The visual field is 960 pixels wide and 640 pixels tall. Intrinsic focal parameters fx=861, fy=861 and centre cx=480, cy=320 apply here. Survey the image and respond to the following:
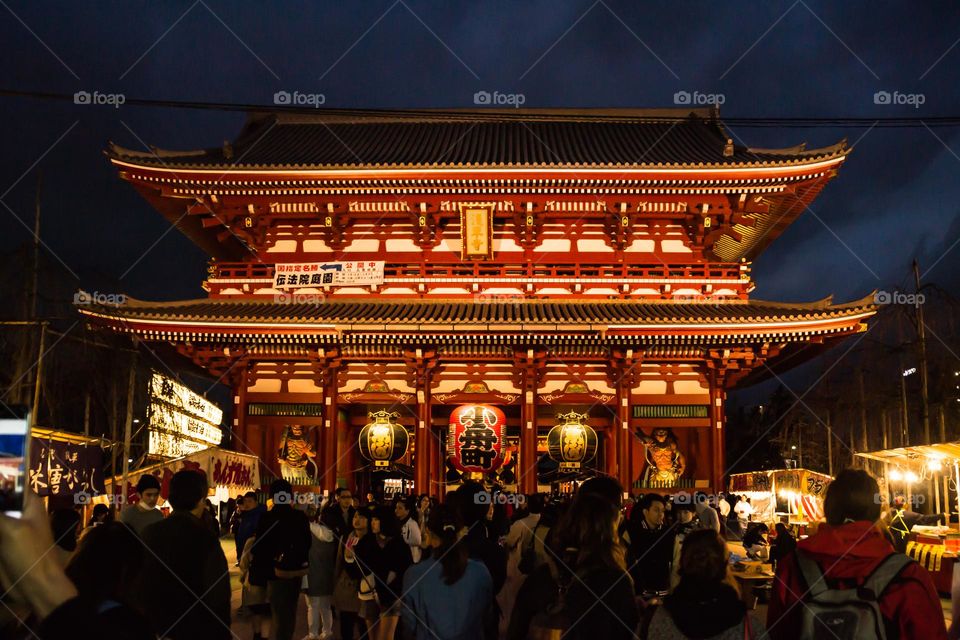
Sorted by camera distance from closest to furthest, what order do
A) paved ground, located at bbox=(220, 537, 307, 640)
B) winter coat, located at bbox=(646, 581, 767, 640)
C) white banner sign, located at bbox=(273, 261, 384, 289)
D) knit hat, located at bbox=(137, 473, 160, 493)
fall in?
winter coat, located at bbox=(646, 581, 767, 640) < knit hat, located at bbox=(137, 473, 160, 493) < paved ground, located at bbox=(220, 537, 307, 640) < white banner sign, located at bbox=(273, 261, 384, 289)

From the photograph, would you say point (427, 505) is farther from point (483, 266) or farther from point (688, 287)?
point (688, 287)

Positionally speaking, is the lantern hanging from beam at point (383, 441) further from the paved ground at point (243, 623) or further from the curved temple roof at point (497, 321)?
the paved ground at point (243, 623)

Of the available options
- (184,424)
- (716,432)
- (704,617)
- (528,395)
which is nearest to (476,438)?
(528,395)

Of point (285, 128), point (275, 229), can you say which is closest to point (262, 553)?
point (275, 229)

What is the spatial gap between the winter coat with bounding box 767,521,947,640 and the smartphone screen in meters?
3.62

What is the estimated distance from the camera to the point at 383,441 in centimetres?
2045

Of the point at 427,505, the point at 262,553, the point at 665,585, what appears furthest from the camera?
the point at 427,505

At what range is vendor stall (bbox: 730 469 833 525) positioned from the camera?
22219 millimetres

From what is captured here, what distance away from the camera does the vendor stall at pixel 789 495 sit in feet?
72.9

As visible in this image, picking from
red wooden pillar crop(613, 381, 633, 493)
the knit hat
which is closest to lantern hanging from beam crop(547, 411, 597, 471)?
red wooden pillar crop(613, 381, 633, 493)

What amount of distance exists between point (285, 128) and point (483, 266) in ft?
32.3

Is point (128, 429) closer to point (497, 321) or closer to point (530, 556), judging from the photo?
point (497, 321)

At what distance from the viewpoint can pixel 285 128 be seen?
2786cm

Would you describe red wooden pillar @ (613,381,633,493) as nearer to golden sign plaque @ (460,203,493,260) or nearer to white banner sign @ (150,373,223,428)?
golden sign plaque @ (460,203,493,260)
